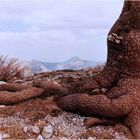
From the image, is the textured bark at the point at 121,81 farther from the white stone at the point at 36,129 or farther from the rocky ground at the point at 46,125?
the white stone at the point at 36,129

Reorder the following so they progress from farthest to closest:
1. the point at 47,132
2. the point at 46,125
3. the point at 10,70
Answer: the point at 10,70 < the point at 46,125 < the point at 47,132

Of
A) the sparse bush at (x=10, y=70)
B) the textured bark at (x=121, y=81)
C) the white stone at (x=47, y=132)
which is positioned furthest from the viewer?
the sparse bush at (x=10, y=70)

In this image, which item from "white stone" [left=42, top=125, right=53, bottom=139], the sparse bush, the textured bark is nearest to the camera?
"white stone" [left=42, top=125, right=53, bottom=139]

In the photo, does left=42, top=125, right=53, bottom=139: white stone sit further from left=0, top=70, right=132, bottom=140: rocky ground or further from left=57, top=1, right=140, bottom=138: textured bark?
left=57, top=1, right=140, bottom=138: textured bark

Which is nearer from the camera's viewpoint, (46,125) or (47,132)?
(47,132)

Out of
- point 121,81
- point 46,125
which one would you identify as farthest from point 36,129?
point 121,81

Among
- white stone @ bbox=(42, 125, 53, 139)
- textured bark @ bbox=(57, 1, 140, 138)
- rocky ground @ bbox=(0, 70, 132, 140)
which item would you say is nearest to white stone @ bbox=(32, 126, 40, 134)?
rocky ground @ bbox=(0, 70, 132, 140)

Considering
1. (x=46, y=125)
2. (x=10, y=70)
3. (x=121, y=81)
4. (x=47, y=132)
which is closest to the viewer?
(x=47, y=132)

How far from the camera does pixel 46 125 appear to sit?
8555 millimetres

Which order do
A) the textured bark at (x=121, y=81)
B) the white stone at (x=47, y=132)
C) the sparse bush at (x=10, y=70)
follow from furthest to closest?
the sparse bush at (x=10, y=70) → the textured bark at (x=121, y=81) → the white stone at (x=47, y=132)

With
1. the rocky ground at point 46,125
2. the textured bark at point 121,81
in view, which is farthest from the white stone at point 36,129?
the textured bark at point 121,81

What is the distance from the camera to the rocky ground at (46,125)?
331 inches

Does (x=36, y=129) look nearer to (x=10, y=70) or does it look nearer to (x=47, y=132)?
(x=47, y=132)

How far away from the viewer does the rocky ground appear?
27.6 ft
